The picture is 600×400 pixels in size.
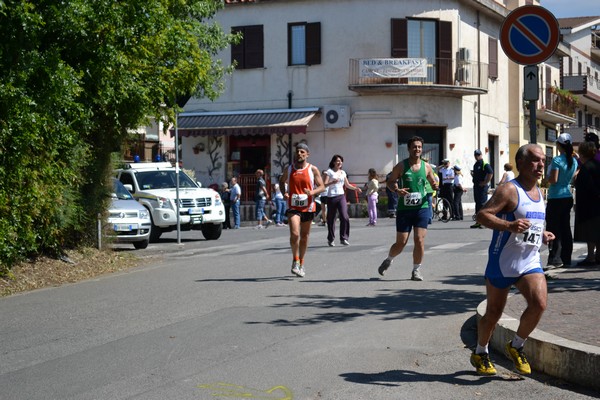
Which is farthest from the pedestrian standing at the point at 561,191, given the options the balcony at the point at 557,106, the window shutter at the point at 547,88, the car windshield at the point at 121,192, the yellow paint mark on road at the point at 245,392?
the window shutter at the point at 547,88

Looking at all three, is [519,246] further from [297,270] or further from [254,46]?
[254,46]

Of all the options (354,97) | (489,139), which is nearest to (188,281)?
(354,97)

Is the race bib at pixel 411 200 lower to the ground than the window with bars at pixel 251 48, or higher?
lower

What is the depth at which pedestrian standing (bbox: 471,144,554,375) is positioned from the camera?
6.82 m

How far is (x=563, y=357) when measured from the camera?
7094mm

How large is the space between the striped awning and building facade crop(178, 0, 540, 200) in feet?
0.17

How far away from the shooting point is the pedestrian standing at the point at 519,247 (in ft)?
22.4

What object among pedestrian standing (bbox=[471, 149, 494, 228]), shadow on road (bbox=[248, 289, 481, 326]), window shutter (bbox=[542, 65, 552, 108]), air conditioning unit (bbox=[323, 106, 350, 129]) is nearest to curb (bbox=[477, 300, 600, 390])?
shadow on road (bbox=[248, 289, 481, 326])

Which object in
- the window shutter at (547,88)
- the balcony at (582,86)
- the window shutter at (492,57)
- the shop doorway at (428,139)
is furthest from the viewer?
the balcony at (582,86)

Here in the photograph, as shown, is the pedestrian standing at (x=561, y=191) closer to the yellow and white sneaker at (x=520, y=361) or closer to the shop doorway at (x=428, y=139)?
the yellow and white sneaker at (x=520, y=361)

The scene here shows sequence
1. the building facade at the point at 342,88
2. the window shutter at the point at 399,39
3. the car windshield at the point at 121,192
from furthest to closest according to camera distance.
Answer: the building facade at the point at 342,88 < the window shutter at the point at 399,39 < the car windshield at the point at 121,192

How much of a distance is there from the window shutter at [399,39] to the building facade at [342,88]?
1.5 inches

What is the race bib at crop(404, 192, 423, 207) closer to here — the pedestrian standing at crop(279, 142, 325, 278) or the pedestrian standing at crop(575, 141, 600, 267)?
the pedestrian standing at crop(279, 142, 325, 278)

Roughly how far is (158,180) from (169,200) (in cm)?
128
